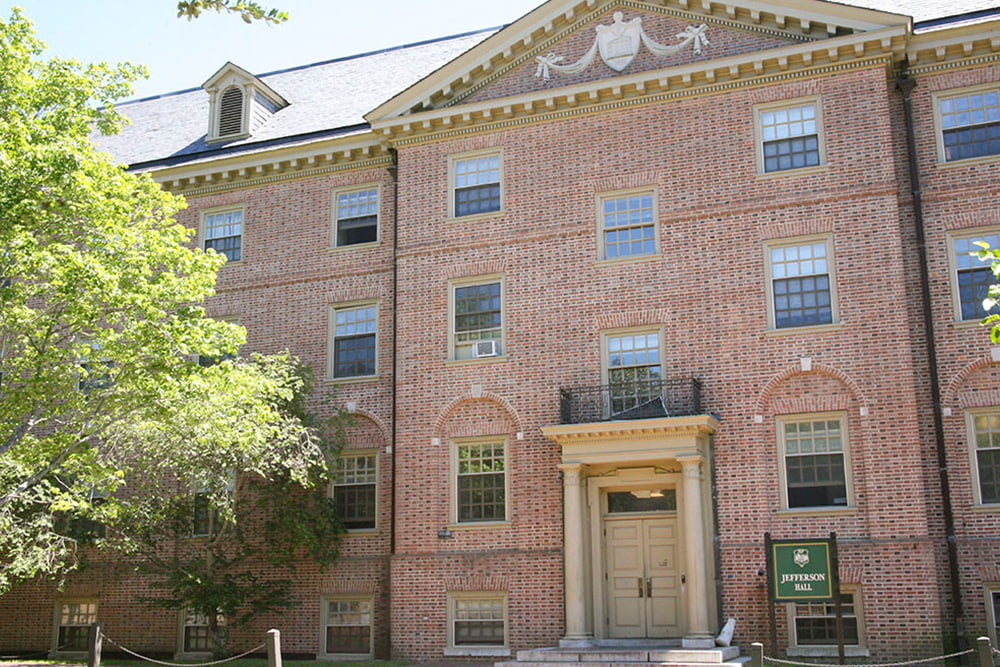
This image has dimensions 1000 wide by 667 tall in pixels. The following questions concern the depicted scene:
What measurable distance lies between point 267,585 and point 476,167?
9.98 meters

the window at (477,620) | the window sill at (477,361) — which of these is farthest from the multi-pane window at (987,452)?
the window at (477,620)

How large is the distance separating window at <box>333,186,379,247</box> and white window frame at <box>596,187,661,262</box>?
557cm

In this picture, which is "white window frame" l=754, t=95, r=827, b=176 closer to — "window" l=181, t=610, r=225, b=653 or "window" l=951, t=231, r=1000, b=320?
"window" l=951, t=231, r=1000, b=320

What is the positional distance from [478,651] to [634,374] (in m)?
6.26

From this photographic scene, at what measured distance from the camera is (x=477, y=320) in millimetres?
22719

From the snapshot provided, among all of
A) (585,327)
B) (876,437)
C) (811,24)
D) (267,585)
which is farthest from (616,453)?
(811,24)

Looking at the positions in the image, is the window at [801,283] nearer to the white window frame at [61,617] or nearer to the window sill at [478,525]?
the window sill at [478,525]

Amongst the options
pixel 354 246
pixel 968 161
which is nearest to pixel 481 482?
pixel 354 246

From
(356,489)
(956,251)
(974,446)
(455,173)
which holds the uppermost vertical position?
(455,173)

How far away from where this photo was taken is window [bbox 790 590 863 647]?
18750 millimetres

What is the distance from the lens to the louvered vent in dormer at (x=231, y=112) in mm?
27516

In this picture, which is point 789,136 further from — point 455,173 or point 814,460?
point 455,173

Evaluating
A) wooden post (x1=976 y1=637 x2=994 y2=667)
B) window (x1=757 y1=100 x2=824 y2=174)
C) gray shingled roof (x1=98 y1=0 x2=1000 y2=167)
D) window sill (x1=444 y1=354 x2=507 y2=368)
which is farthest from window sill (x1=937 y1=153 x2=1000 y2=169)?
gray shingled roof (x1=98 y1=0 x2=1000 y2=167)

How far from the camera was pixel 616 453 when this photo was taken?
2000 cm
